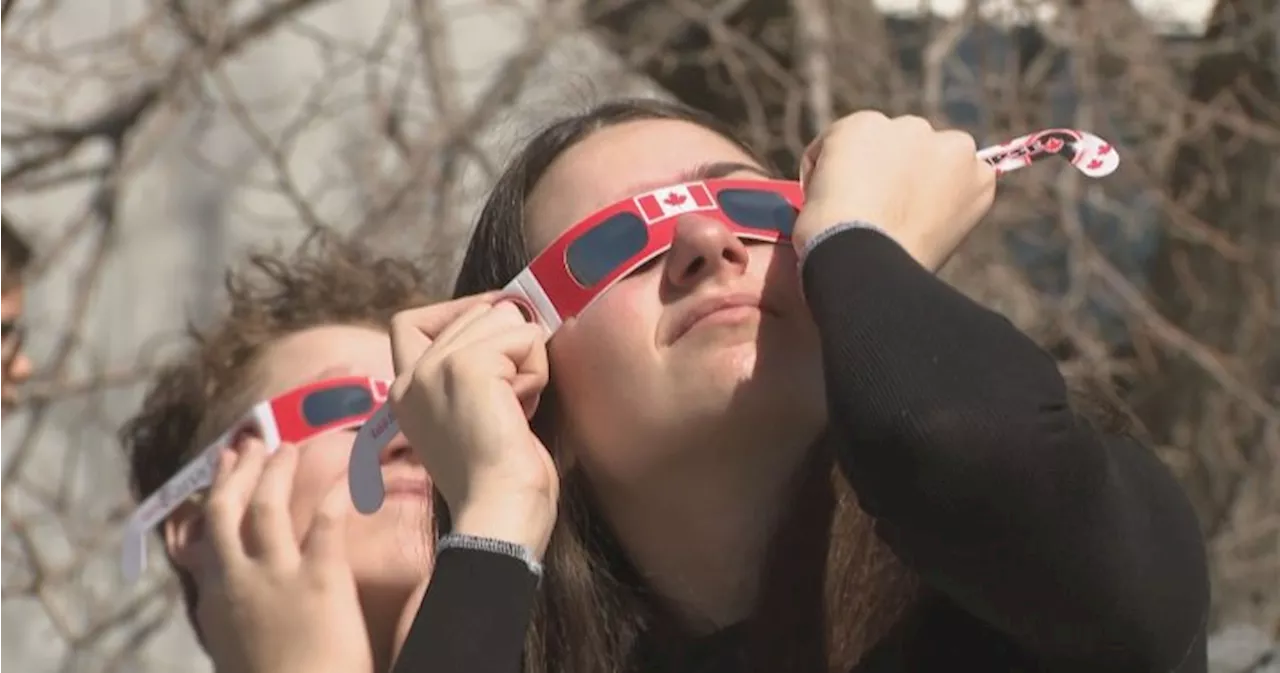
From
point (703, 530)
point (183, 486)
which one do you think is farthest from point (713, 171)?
point (183, 486)

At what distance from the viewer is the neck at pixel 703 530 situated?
1093 millimetres

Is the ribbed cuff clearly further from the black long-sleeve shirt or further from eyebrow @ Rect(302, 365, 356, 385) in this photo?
eyebrow @ Rect(302, 365, 356, 385)

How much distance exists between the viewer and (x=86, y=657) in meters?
2.79

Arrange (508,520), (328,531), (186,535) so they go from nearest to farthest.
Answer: (508,520) < (328,531) < (186,535)

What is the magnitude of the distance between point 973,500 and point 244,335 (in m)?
1.00

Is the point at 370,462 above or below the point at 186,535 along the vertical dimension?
above

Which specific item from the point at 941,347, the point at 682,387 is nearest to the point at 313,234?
the point at 682,387

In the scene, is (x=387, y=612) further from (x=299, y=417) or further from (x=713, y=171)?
(x=713, y=171)

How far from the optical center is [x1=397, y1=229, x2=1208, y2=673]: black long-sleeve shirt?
35.3 inches

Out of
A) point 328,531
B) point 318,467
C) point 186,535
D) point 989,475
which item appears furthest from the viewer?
point 186,535

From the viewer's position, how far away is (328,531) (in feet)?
4.49

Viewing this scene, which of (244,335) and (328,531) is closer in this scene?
(328,531)

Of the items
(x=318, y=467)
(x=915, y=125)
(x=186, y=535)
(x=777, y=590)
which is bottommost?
(x=186, y=535)

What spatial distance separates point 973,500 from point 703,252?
26 centimetres
